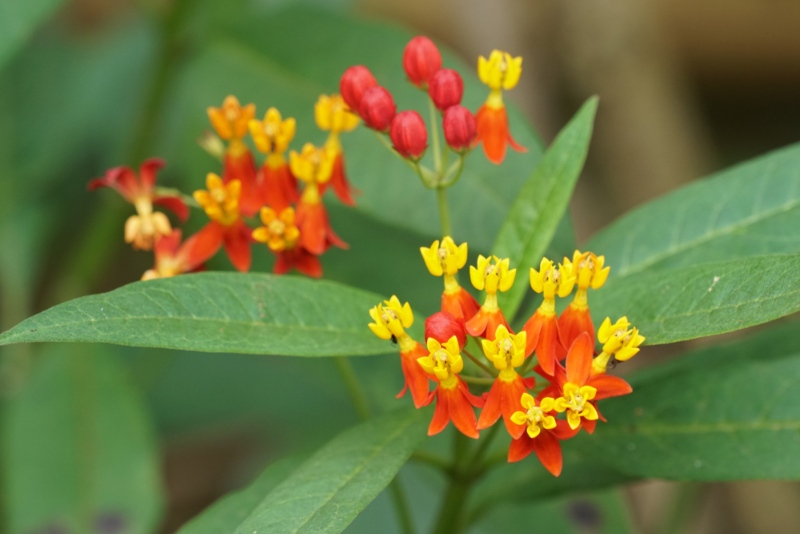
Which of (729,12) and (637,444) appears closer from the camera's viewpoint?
(637,444)

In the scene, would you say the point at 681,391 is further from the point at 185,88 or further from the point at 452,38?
the point at 452,38

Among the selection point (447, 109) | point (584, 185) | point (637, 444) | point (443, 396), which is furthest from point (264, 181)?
point (584, 185)

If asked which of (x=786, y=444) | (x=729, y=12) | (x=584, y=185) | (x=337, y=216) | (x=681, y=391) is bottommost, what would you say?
(x=786, y=444)

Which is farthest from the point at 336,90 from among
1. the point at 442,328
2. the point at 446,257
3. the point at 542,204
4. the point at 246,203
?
the point at 442,328

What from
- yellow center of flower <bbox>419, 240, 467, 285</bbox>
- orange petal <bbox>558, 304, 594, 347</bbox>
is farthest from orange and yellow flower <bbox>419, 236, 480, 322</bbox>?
orange petal <bbox>558, 304, 594, 347</bbox>

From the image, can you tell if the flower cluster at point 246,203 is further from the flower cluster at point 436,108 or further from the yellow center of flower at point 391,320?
the yellow center of flower at point 391,320

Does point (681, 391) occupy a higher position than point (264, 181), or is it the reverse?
point (264, 181)

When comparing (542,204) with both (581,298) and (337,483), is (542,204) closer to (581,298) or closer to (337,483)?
(581,298)

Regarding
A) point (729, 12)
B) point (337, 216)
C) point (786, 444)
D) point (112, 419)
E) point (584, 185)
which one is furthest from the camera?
point (729, 12)
